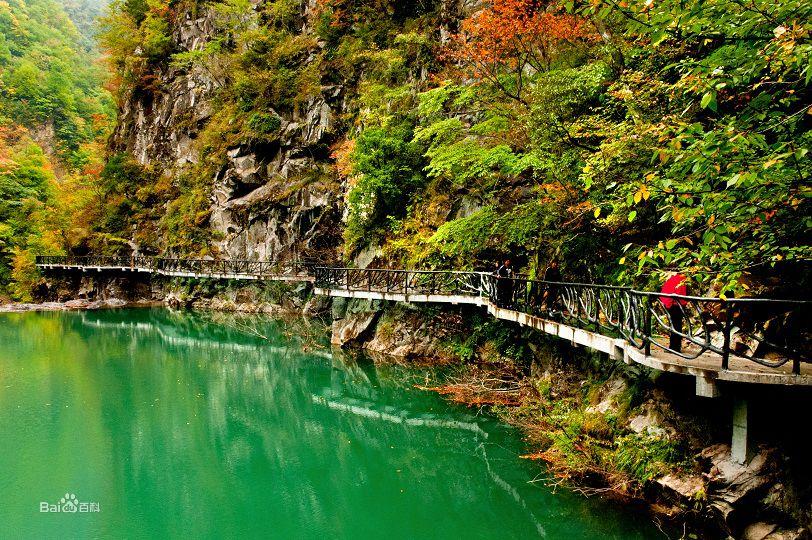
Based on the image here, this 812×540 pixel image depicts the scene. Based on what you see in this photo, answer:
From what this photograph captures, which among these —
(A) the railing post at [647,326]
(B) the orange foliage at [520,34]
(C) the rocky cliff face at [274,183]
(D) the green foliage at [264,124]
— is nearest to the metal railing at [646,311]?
(A) the railing post at [647,326]

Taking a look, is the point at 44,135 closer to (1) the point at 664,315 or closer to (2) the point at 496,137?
(2) the point at 496,137

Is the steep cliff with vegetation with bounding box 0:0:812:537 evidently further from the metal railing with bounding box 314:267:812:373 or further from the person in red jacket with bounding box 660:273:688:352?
the metal railing with bounding box 314:267:812:373

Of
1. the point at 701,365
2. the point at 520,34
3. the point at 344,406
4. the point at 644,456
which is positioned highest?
the point at 520,34

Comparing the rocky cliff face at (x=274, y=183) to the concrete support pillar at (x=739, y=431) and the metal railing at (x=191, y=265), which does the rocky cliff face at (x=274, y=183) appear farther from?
the concrete support pillar at (x=739, y=431)

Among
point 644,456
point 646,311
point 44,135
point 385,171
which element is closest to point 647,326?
point 646,311

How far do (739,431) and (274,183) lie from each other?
1044 inches

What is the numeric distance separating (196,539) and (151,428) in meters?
5.53

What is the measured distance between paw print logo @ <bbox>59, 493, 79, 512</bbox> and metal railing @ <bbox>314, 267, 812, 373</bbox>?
31.3ft

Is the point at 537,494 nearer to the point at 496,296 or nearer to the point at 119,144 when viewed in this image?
the point at 496,296

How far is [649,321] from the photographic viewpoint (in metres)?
5.72

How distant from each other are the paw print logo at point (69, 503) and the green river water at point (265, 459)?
6cm

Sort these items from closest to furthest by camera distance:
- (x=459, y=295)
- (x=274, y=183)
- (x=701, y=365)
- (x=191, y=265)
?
(x=701, y=365)
(x=459, y=295)
(x=274, y=183)
(x=191, y=265)

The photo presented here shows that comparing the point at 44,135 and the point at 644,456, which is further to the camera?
the point at 44,135

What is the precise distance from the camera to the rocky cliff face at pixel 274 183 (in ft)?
84.3
